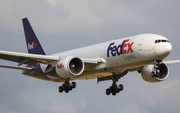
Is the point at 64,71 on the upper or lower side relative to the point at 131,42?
lower

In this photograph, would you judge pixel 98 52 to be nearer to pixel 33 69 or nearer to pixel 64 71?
pixel 64 71

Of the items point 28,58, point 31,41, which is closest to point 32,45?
point 31,41

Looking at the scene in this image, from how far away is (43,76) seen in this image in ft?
152

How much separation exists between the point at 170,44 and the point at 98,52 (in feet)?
26.4

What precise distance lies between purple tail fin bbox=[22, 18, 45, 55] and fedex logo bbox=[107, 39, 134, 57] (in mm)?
12452

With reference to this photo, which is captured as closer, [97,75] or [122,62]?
[122,62]

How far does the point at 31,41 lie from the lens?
165ft

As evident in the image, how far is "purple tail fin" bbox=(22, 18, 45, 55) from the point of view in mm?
49062

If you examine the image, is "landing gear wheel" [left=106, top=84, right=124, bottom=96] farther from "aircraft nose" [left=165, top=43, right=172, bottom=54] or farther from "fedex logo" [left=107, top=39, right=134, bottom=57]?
"aircraft nose" [left=165, top=43, right=172, bottom=54]

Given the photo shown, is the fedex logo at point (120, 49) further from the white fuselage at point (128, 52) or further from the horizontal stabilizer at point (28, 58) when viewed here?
the horizontal stabilizer at point (28, 58)

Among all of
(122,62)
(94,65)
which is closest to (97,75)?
(94,65)

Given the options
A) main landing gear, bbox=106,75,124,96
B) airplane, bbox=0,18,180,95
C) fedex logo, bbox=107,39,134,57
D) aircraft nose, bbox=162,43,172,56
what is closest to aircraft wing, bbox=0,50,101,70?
airplane, bbox=0,18,180,95

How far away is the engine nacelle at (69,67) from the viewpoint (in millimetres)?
38000

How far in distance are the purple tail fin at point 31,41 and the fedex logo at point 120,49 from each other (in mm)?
12452
